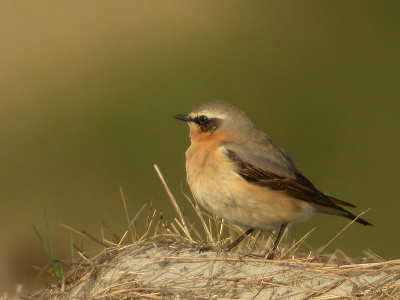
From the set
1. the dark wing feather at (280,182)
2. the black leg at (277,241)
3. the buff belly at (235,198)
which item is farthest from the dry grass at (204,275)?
the dark wing feather at (280,182)

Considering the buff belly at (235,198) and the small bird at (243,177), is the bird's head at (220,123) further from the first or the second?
the buff belly at (235,198)

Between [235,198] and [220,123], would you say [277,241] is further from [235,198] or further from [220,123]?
[220,123]

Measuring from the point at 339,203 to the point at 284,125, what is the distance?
6.55 meters

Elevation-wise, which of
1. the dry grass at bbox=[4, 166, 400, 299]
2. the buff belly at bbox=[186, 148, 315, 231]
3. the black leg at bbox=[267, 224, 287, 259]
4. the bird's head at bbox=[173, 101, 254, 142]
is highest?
the bird's head at bbox=[173, 101, 254, 142]

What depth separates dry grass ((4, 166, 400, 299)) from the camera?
23.5ft

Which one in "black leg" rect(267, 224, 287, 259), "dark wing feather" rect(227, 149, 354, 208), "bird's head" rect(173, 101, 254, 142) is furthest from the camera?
"bird's head" rect(173, 101, 254, 142)

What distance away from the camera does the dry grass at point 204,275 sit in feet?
23.5

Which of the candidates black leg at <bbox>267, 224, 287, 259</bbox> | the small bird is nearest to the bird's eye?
the small bird

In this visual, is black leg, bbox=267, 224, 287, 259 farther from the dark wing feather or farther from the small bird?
the dark wing feather

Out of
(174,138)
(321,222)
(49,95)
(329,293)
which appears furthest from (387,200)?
(329,293)

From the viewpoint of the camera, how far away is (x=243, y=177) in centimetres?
928

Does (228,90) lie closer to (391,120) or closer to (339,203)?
(391,120)

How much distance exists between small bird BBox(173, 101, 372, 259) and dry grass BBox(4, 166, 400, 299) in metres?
0.93

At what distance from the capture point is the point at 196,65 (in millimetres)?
18078
